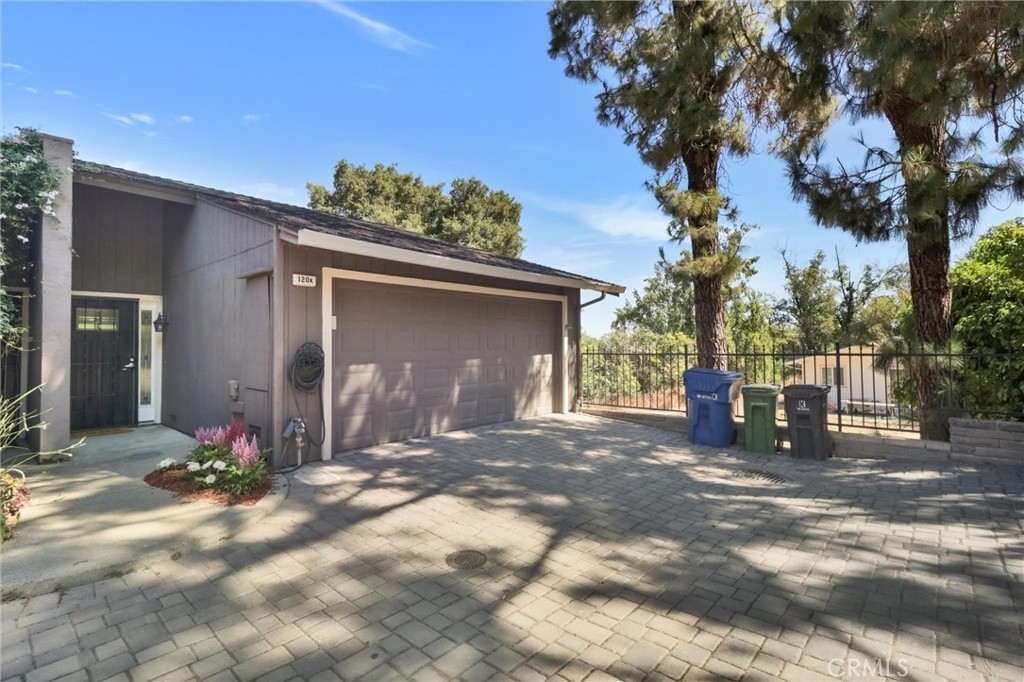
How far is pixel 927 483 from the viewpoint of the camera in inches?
195

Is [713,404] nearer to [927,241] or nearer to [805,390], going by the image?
[805,390]

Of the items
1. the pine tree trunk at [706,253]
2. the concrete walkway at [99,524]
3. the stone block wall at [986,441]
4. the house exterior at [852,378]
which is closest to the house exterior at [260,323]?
the concrete walkway at [99,524]

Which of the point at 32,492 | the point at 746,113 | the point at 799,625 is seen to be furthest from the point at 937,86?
the point at 32,492

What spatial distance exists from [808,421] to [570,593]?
16.0 feet

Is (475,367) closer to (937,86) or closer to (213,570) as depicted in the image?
(213,570)

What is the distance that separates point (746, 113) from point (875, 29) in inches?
112

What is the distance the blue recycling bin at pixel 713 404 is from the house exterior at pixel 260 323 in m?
2.85

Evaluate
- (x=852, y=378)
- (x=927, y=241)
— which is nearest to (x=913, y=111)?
(x=927, y=241)

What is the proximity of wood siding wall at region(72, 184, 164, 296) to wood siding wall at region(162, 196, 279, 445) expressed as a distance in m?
0.24

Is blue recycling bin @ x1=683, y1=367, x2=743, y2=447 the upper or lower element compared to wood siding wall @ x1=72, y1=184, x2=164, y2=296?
lower

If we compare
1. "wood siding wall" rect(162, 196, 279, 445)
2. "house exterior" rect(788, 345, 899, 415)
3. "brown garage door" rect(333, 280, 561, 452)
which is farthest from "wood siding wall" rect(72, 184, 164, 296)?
"house exterior" rect(788, 345, 899, 415)

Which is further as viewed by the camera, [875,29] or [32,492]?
[875,29]

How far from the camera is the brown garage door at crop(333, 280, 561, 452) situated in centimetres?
604

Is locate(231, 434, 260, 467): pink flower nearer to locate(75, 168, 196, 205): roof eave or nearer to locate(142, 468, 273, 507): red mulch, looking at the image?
locate(142, 468, 273, 507): red mulch
